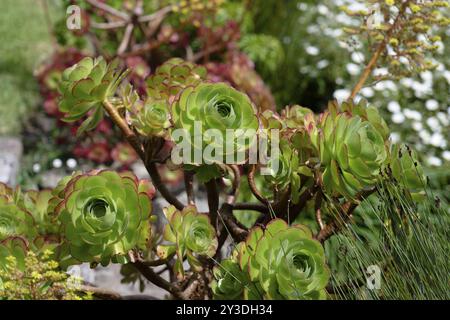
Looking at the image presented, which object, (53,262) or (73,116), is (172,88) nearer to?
(73,116)

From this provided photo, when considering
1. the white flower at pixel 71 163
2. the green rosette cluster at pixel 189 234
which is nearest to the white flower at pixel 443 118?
the white flower at pixel 71 163

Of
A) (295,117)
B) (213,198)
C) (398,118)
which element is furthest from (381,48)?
(398,118)

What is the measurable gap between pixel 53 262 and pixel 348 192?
70cm

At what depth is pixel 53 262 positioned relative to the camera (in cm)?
169

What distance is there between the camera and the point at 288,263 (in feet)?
4.81

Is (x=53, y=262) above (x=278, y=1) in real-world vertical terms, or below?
above

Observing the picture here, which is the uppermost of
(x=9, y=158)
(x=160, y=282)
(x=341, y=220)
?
(x=341, y=220)

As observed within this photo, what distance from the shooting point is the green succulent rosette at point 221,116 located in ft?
5.24

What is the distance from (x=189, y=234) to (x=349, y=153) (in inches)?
16.3

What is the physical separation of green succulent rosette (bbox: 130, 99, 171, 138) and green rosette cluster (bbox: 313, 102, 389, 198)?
15.4 inches

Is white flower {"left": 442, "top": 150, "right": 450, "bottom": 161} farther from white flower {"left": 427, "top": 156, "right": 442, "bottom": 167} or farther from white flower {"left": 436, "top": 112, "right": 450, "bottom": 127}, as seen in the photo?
white flower {"left": 436, "top": 112, "right": 450, "bottom": 127}

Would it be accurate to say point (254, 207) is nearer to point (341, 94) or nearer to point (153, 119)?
point (153, 119)

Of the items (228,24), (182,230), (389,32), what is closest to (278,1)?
(228,24)

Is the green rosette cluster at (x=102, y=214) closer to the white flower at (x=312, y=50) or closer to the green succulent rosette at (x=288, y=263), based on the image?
the green succulent rosette at (x=288, y=263)
